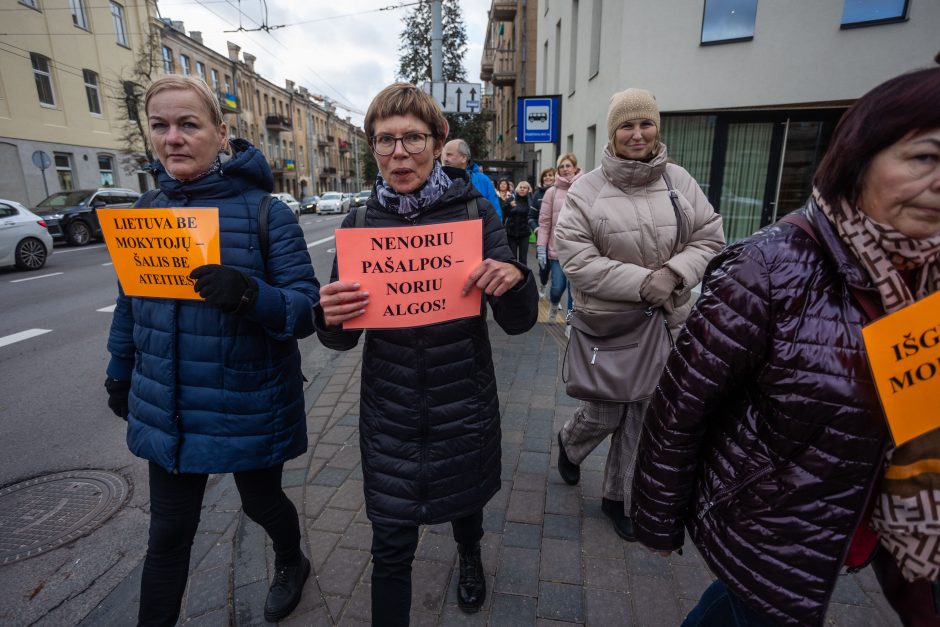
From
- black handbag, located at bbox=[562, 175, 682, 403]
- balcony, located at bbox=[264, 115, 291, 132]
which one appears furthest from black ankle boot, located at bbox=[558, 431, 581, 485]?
balcony, located at bbox=[264, 115, 291, 132]

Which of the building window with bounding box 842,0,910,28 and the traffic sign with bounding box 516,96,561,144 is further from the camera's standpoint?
the traffic sign with bounding box 516,96,561,144

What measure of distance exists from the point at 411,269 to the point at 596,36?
11192mm

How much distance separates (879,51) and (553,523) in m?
10.0

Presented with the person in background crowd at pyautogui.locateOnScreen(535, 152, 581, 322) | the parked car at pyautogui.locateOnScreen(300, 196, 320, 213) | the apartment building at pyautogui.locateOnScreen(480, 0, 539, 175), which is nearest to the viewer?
the person in background crowd at pyautogui.locateOnScreen(535, 152, 581, 322)

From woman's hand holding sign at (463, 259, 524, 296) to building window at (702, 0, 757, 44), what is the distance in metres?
9.29

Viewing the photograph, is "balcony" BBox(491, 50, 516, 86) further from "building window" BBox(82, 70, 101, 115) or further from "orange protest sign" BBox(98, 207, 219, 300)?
"orange protest sign" BBox(98, 207, 219, 300)

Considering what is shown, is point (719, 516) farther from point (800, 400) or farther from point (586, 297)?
point (586, 297)

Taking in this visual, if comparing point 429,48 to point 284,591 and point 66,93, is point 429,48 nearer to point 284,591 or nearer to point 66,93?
point 66,93

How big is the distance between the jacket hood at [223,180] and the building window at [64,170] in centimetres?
2649

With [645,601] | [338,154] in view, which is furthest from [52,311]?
[338,154]

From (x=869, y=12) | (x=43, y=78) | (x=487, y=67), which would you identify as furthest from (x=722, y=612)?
(x=487, y=67)

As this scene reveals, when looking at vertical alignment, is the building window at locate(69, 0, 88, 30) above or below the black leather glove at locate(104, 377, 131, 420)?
above

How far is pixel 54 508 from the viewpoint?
119 inches

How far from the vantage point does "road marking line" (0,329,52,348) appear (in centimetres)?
631
